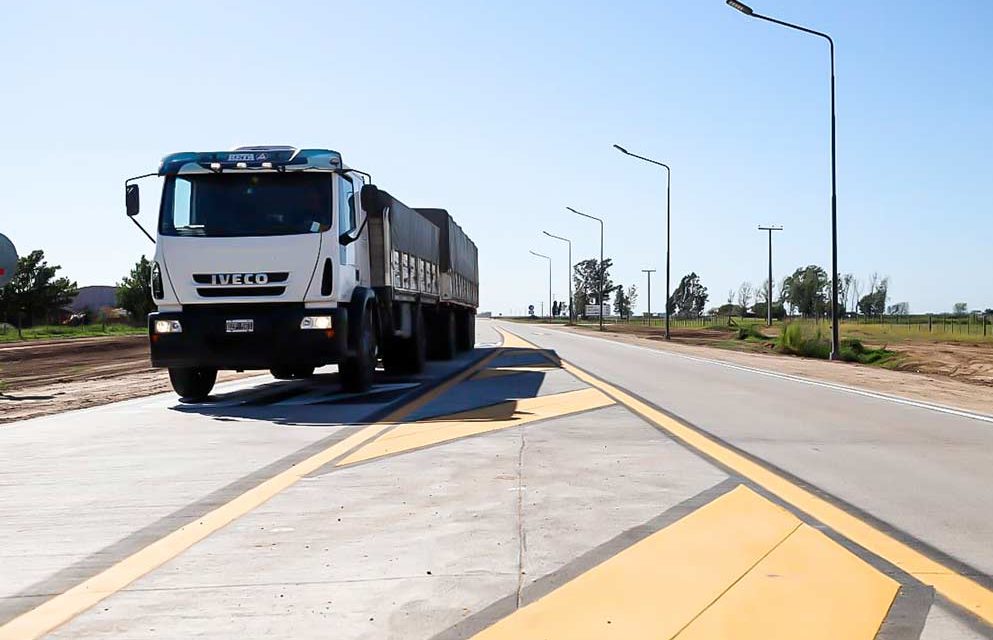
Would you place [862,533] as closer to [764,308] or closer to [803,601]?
[803,601]

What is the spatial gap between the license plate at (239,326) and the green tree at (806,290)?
133235mm

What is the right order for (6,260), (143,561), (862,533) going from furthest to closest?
(6,260)
(862,533)
(143,561)

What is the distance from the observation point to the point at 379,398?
13398 mm

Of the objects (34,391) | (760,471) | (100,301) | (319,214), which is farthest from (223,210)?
(100,301)

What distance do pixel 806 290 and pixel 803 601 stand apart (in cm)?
15147

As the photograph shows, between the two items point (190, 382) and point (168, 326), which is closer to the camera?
point (168, 326)

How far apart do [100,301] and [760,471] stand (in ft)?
422

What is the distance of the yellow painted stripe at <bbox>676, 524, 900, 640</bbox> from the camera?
3680 millimetres

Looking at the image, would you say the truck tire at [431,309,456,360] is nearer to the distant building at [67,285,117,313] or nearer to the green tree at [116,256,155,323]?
the green tree at [116,256,155,323]

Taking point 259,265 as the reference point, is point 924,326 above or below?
A: below

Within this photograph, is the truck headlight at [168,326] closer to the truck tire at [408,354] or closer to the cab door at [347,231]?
the cab door at [347,231]

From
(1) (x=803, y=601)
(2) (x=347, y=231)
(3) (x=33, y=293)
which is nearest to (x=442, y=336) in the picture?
(2) (x=347, y=231)

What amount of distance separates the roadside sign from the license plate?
6265 millimetres

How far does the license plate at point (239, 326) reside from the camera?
1255 centimetres
